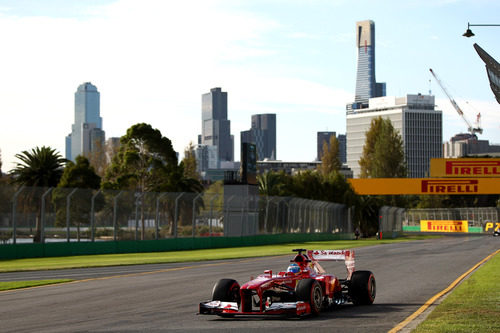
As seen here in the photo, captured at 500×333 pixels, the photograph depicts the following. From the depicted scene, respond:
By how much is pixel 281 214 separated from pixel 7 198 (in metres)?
29.2

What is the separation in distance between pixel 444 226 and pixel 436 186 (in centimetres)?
5627

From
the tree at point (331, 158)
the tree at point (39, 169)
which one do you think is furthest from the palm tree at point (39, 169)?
the tree at point (331, 158)

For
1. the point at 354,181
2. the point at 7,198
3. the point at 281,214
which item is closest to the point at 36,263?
the point at 7,198

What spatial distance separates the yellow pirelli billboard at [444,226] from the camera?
120m

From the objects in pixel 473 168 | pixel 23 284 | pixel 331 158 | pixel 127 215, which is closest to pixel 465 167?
pixel 473 168

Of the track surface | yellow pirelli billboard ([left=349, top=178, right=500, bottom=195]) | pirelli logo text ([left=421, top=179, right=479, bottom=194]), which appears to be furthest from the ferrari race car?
yellow pirelli billboard ([left=349, top=178, right=500, bottom=195])

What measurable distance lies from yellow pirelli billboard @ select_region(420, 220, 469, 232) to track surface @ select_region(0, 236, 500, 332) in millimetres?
98663

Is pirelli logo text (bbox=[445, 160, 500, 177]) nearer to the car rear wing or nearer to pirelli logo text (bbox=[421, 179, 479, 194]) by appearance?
pirelli logo text (bbox=[421, 179, 479, 194])

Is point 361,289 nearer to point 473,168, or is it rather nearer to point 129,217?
point 129,217

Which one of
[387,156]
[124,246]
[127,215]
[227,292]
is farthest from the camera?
[387,156]

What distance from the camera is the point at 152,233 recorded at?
42938 mm

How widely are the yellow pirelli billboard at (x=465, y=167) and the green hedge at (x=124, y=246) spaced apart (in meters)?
14.6

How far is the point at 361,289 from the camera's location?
1443 cm

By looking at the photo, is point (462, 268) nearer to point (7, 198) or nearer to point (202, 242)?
point (7, 198)
